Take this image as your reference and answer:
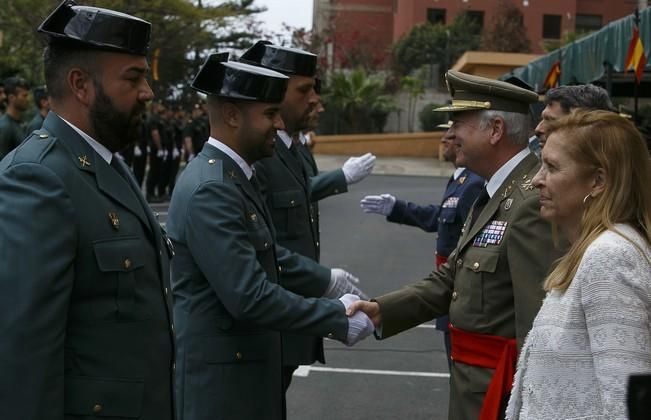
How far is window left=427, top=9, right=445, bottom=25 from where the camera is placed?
5291 cm

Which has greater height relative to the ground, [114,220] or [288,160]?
[114,220]

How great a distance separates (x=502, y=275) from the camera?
11.4ft

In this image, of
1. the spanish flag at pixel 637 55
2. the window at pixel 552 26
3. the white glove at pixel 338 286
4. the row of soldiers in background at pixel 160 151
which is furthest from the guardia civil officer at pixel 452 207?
the window at pixel 552 26

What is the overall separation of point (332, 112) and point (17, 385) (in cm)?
3577

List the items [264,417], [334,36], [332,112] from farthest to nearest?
[334,36], [332,112], [264,417]

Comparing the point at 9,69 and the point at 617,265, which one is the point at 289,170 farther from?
the point at 9,69

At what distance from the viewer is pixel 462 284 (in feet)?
11.8

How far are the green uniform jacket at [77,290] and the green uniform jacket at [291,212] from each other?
6.52ft

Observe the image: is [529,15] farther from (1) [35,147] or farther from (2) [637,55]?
(1) [35,147]

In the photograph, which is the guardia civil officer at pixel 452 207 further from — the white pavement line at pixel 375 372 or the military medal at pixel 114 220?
the military medal at pixel 114 220

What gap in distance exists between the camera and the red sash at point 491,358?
3.39 m

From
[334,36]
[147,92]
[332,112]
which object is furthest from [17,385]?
[334,36]

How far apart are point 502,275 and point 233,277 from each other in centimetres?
101

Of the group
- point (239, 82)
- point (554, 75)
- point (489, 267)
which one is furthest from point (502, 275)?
point (554, 75)
